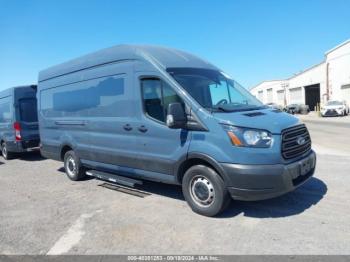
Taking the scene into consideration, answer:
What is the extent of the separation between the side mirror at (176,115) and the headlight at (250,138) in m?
0.80

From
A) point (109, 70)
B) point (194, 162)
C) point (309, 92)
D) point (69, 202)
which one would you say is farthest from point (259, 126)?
point (309, 92)

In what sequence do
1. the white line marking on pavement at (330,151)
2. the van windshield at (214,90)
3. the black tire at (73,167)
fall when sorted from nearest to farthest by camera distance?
the van windshield at (214,90), the black tire at (73,167), the white line marking on pavement at (330,151)

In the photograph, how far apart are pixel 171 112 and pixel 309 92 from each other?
177 feet

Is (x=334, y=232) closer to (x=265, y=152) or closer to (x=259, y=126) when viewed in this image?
(x=265, y=152)

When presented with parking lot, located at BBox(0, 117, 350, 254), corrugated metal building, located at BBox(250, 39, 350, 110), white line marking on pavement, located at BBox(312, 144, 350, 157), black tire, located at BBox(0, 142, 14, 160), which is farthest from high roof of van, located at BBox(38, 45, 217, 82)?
corrugated metal building, located at BBox(250, 39, 350, 110)

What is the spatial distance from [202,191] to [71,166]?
169 inches

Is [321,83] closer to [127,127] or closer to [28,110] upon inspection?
[28,110]

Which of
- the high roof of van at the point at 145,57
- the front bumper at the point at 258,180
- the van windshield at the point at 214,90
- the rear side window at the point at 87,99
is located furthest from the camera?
the rear side window at the point at 87,99

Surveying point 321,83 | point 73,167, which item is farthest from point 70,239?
point 321,83

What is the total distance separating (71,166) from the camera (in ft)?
27.0

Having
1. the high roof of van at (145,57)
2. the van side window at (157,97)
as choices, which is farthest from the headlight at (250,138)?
the high roof of van at (145,57)

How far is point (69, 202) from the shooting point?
6309 millimetres

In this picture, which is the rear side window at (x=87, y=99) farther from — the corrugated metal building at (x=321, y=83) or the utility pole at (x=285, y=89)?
the utility pole at (x=285, y=89)

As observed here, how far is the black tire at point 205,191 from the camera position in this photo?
4.85 meters
